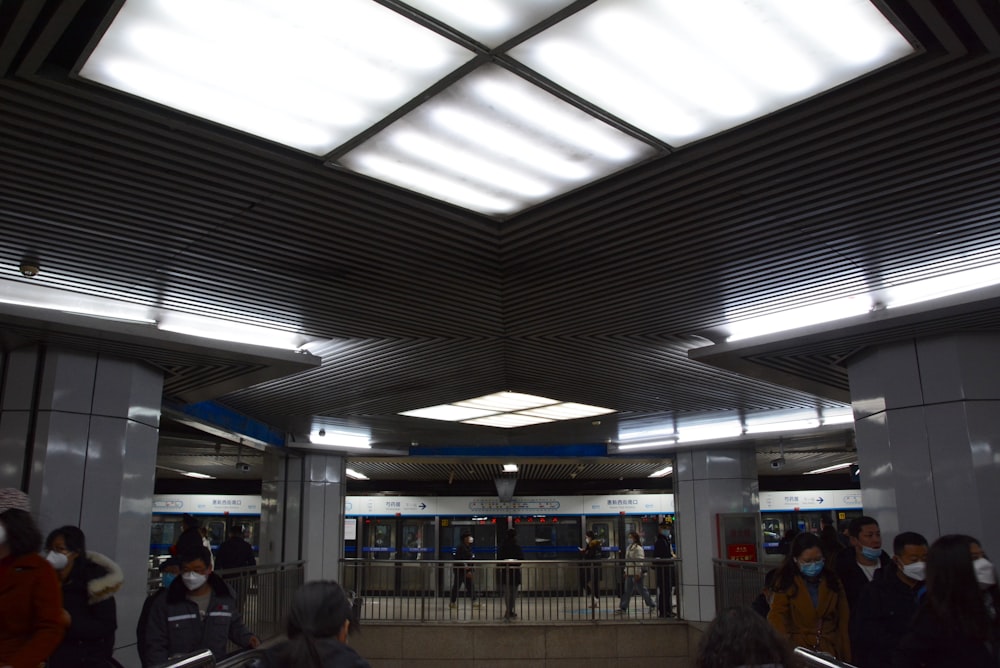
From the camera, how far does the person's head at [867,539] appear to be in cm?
580

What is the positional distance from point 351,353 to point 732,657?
Answer: 7.99 m

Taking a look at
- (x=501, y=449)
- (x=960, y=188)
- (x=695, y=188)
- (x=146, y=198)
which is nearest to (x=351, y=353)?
(x=146, y=198)

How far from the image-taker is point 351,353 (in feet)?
32.6

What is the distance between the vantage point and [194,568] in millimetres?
5180

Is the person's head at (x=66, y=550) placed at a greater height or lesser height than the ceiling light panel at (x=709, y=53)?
lesser

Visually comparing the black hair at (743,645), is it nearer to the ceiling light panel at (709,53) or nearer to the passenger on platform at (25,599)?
the ceiling light panel at (709,53)

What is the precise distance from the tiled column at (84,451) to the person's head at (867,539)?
6975mm

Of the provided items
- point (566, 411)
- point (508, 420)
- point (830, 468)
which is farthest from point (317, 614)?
Answer: point (830, 468)

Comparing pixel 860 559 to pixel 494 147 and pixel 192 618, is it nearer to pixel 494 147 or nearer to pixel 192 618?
pixel 494 147

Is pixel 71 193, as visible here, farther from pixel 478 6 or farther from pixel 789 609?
pixel 789 609

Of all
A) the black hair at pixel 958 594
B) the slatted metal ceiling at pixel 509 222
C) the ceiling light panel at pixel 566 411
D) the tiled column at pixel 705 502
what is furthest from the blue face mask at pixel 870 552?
the tiled column at pixel 705 502

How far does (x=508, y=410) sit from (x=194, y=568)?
30.9 ft

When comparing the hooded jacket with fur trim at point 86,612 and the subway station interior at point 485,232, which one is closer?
the subway station interior at point 485,232

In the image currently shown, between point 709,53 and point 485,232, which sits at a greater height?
point 709,53
